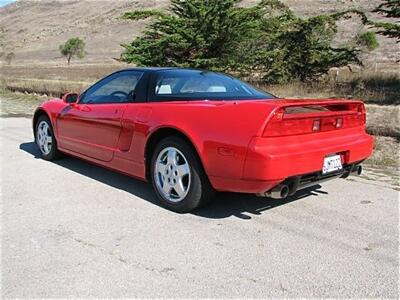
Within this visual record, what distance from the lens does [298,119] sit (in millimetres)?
4105

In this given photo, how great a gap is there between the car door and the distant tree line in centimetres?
1109

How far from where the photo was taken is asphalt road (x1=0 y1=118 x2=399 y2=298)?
3.10 m

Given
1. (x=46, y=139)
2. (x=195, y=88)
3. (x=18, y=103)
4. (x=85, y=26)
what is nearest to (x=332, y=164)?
(x=195, y=88)

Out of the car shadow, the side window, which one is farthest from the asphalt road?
the side window

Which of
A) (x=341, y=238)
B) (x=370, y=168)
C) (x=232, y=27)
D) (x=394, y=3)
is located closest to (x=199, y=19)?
(x=232, y=27)

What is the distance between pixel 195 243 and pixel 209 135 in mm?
910

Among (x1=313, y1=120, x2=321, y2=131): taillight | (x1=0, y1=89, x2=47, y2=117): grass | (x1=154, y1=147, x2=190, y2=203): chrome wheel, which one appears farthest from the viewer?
(x1=0, y1=89, x2=47, y2=117): grass

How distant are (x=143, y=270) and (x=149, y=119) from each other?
1.77m

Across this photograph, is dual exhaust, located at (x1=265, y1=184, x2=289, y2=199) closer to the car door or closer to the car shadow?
the car shadow

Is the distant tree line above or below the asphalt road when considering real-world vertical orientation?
above

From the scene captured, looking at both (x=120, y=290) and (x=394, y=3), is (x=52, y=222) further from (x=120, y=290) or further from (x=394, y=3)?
(x=394, y=3)

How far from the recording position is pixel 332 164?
4.36 m

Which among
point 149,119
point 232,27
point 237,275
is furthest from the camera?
point 232,27

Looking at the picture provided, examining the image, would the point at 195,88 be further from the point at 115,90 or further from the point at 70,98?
the point at 70,98
